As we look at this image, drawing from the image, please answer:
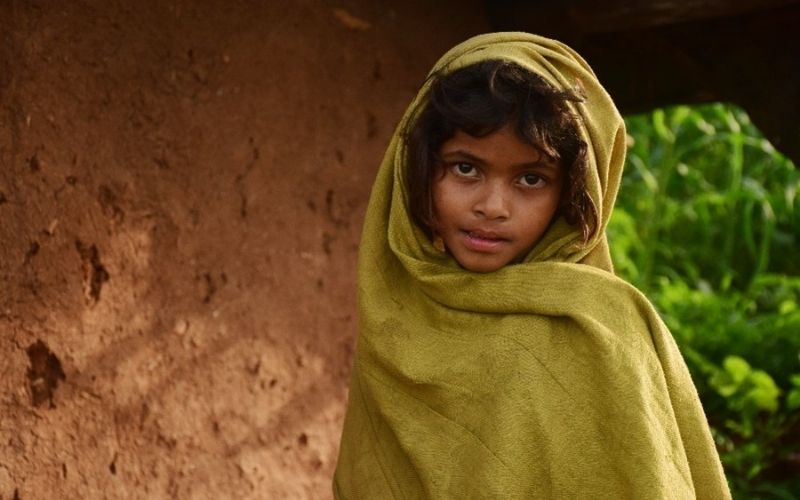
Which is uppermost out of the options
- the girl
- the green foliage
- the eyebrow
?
the eyebrow

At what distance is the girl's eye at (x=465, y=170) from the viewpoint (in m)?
2.03

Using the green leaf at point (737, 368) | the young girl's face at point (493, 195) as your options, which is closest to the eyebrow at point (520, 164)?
the young girl's face at point (493, 195)

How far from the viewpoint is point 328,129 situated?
3.16 metres

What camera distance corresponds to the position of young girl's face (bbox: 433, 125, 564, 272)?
199 centimetres

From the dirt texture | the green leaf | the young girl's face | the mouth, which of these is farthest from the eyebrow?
the green leaf

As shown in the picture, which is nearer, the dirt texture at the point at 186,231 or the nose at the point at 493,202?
the nose at the point at 493,202

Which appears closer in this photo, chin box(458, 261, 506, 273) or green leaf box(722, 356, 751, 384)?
chin box(458, 261, 506, 273)

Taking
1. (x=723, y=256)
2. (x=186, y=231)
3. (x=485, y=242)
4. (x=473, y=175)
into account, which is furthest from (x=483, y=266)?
(x=723, y=256)

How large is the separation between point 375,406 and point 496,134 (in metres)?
0.57

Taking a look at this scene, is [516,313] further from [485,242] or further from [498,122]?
[498,122]

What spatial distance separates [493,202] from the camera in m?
1.99

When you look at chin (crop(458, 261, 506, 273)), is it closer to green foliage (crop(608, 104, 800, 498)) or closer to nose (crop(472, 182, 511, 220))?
nose (crop(472, 182, 511, 220))

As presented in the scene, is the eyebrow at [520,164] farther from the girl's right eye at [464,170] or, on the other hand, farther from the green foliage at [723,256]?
the green foliage at [723,256]

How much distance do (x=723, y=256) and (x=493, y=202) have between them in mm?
4157
